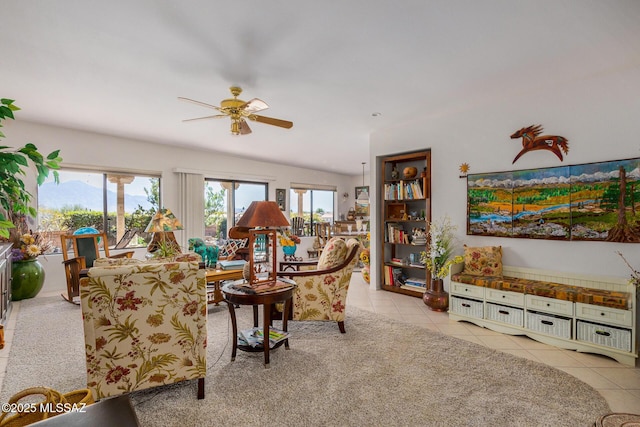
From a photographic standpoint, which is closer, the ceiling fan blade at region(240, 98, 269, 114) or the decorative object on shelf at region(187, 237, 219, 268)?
the ceiling fan blade at region(240, 98, 269, 114)

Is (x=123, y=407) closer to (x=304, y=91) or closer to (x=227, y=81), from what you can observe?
(x=227, y=81)

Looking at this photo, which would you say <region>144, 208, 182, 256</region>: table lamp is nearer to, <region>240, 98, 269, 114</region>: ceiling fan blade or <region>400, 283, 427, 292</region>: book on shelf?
<region>240, 98, 269, 114</region>: ceiling fan blade

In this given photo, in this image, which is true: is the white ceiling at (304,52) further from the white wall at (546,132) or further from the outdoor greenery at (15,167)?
the outdoor greenery at (15,167)

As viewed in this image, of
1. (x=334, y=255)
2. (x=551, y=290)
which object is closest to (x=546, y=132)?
(x=551, y=290)

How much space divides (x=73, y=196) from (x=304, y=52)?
4.91 m

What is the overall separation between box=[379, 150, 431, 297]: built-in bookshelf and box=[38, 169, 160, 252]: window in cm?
431

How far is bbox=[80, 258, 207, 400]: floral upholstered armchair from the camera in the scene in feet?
6.28

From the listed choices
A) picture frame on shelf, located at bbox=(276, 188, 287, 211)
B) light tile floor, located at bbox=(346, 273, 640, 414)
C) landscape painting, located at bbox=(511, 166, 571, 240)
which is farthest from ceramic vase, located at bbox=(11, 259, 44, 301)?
landscape painting, located at bbox=(511, 166, 571, 240)

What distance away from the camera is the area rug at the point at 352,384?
1.99 m

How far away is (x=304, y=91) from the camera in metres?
3.60

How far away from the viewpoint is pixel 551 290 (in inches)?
122

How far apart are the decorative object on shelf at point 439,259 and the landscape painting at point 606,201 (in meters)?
1.25

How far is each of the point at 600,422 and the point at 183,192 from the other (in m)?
6.44

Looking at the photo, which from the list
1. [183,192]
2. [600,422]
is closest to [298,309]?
[600,422]
